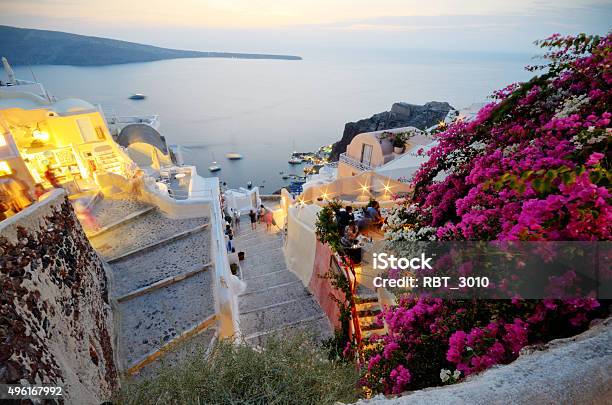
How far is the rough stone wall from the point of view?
362cm

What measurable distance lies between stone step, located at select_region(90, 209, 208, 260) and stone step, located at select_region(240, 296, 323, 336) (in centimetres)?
327

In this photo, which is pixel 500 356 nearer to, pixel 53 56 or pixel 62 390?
pixel 62 390

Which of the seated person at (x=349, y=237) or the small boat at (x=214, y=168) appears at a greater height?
the seated person at (x=349, y=237)

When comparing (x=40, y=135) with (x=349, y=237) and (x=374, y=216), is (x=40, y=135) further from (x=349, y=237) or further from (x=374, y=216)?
(x=374, y=216)

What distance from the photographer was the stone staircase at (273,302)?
23.2 ft

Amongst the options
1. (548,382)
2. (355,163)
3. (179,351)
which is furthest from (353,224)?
(355,163)

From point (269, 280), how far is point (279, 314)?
2.37 metres

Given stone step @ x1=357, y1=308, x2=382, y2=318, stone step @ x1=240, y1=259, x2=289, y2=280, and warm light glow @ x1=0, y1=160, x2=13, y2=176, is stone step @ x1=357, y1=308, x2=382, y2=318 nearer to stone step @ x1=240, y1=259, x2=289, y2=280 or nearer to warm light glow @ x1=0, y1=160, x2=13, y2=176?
stone step @ x1=240, y1=259, x2=289, y2=280

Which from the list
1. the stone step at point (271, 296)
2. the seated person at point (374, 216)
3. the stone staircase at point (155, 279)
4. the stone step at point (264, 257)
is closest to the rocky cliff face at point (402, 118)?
the stone step at point (264, 257)

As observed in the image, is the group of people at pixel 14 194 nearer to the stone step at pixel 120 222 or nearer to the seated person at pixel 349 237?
the stone step at pixel 120 222

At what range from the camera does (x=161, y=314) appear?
6387mm

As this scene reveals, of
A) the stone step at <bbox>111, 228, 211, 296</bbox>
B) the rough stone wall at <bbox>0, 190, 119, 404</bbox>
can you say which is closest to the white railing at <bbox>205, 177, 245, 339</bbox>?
the stone step at <bbox>111, 228, 211, 296</bbox>

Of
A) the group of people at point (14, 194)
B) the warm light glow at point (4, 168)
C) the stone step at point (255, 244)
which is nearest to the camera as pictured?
the group of people at point (14, 194)

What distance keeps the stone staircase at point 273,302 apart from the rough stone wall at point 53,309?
7.94 feet
